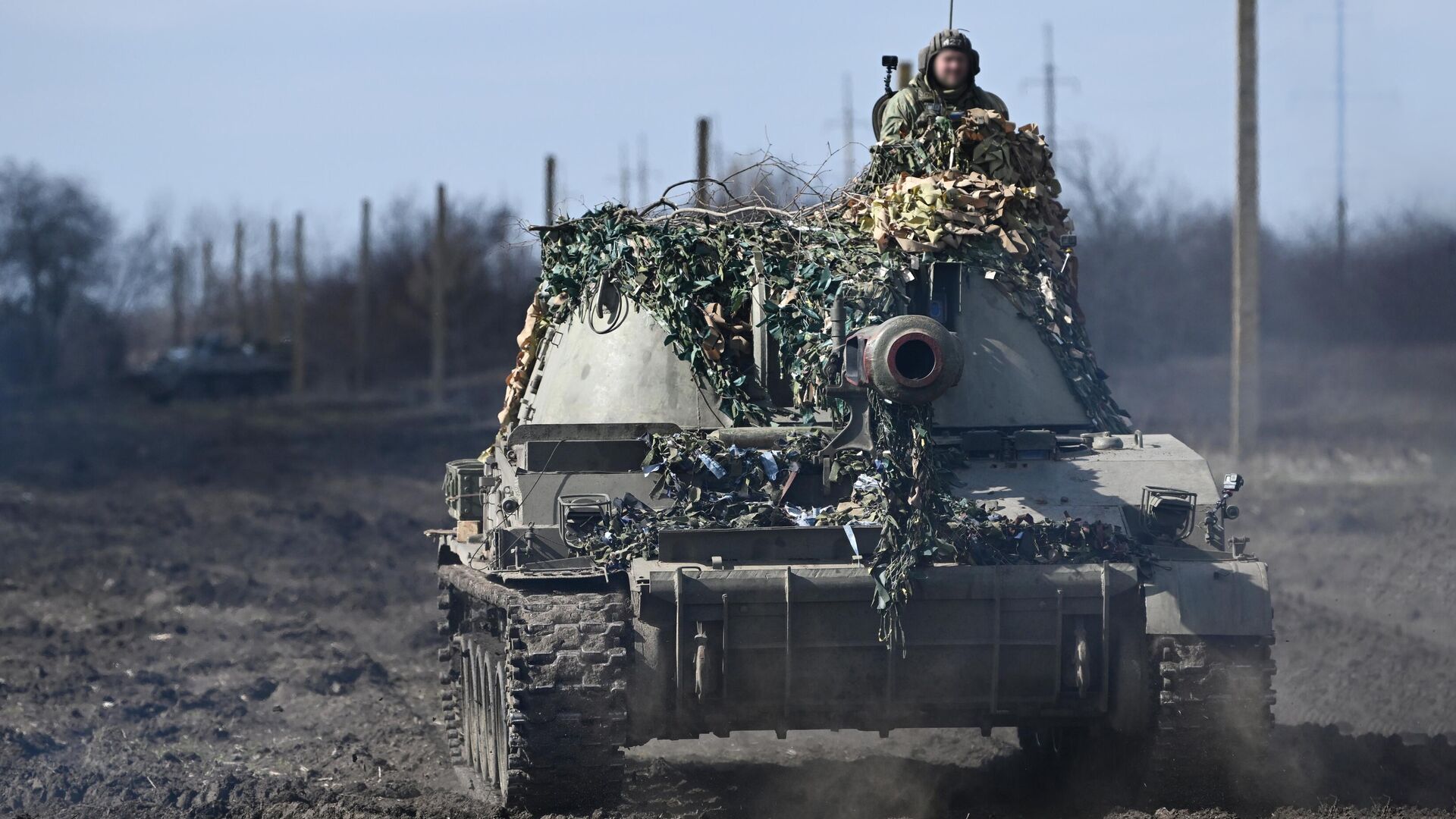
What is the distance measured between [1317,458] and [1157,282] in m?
16.4

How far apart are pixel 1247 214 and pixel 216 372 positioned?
31293mm

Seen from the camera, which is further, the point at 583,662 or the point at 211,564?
the point at 211,564

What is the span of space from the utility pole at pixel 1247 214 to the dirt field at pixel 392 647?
5.32 ft

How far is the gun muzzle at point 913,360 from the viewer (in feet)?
25.9

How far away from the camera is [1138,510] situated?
27.5 ft

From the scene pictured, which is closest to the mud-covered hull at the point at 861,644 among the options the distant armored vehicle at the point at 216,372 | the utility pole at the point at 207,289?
the distant armored vehicle at the point at 216,372

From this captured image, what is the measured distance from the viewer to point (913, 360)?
313 inches

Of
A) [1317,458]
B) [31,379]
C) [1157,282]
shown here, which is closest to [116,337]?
[31,379]

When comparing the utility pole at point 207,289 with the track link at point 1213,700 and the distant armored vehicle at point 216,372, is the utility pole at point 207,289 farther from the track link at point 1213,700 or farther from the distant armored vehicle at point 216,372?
the track link at point 1213,700

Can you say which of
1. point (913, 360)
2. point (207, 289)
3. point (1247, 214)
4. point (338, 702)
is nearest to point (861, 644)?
point (913, 360)

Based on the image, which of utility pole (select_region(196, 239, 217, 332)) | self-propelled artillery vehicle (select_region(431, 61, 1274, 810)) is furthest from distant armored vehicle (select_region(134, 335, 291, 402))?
self-propelled artillery vehicle (select_region(431, 61, 1274, 810))

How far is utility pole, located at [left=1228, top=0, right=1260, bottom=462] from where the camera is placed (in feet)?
61.8

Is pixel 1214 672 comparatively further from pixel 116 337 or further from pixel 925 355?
pixel 116 337

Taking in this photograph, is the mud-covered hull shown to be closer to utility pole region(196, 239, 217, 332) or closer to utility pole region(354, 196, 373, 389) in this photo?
utility pole region(354, 196, 373, 389)
